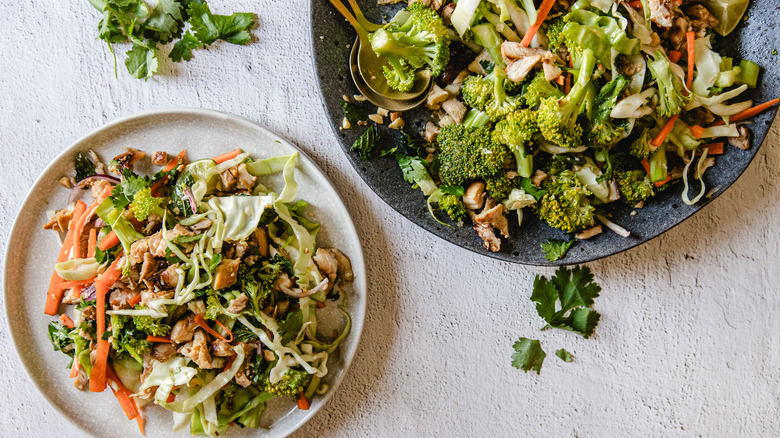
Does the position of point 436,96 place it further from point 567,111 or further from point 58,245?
point 58,245

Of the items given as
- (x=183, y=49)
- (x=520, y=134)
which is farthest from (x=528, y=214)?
(x=183, y=49)

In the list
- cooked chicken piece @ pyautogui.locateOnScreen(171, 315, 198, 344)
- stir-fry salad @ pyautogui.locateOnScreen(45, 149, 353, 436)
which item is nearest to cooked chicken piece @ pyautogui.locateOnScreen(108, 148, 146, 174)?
stir-fry salad @ pyautogui.locateOnScreen(45, 149, 353, 436)

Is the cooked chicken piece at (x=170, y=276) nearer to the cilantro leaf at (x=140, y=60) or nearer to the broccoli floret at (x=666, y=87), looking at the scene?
the cilantro leaf at (x=140, y=60)

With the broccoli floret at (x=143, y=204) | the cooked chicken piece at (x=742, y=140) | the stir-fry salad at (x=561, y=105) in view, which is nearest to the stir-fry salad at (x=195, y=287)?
the broccoli floret at (x=143, y=204)

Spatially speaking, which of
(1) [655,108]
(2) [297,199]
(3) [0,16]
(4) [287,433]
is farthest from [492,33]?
(3) [0,16]

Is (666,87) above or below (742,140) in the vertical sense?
above

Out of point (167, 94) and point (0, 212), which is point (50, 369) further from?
point (167, 94)

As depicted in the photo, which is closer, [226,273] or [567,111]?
[567,111]
